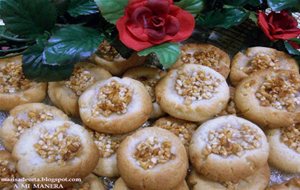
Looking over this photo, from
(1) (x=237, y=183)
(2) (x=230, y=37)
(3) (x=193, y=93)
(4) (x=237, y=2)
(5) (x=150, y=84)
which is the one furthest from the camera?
(2) (x=230, y=37)

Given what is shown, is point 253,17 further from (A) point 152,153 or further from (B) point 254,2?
(A) point 152,153

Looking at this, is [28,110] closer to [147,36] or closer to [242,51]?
[147,36]

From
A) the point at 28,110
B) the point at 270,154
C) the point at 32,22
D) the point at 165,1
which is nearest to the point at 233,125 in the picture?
the point at 270,154

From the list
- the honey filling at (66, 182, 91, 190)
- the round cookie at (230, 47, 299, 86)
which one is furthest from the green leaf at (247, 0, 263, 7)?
the honey filling at (66, 182, 91, 190)

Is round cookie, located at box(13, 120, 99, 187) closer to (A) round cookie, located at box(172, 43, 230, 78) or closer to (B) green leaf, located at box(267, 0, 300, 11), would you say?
(A) round cookie, located at box(172, 43, 230, 78)

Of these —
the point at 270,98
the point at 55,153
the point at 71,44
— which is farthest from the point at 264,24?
the point at 55,153
